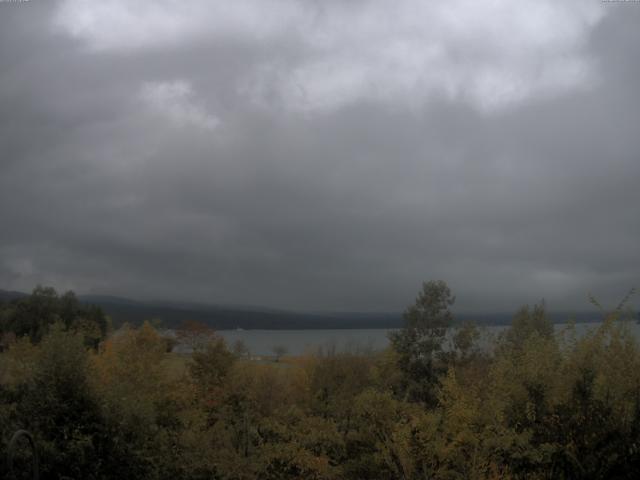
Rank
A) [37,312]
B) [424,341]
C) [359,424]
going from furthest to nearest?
[37,312]
[424,341]
[359,424]

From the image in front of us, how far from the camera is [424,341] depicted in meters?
44.2

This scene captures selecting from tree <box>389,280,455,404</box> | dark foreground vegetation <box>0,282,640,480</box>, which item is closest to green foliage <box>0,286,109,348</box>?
tree <box>389,280,455,404</box>

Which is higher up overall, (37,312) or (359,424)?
(37,312)

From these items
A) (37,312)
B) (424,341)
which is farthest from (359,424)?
(37,312)

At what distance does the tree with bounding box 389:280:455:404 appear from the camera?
41938 mm

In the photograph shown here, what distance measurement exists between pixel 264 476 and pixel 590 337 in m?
11.8

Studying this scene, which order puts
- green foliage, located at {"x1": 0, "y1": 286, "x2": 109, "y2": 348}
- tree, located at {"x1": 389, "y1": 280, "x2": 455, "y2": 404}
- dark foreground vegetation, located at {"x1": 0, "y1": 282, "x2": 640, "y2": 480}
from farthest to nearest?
green foliage, located at {"x1": 0, "y1": 286, "x2": 109, "y2": 348} → tree, located at {"x1": 389, "y1": 280, "x2": 455, "y2": 404} → dark foreground vegetation, located at {"x1": 0, "y1": 282, "x2": 640, "y2": 480}

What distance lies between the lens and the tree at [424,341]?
41.9 metres

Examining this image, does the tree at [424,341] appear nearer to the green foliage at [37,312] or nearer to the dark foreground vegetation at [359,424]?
the dark foreground vegetation at [359,424]

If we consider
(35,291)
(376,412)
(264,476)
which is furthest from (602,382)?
(35,291)

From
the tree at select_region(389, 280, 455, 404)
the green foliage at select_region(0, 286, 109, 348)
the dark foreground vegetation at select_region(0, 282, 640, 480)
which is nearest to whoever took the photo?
the dark foreground vegetation at select_region(0, 282, 640, 480)

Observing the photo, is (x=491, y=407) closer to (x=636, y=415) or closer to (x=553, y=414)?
(x=553, y=414)

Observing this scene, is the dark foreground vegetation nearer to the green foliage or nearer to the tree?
the tree

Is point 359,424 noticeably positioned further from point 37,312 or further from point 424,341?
point 37,312
